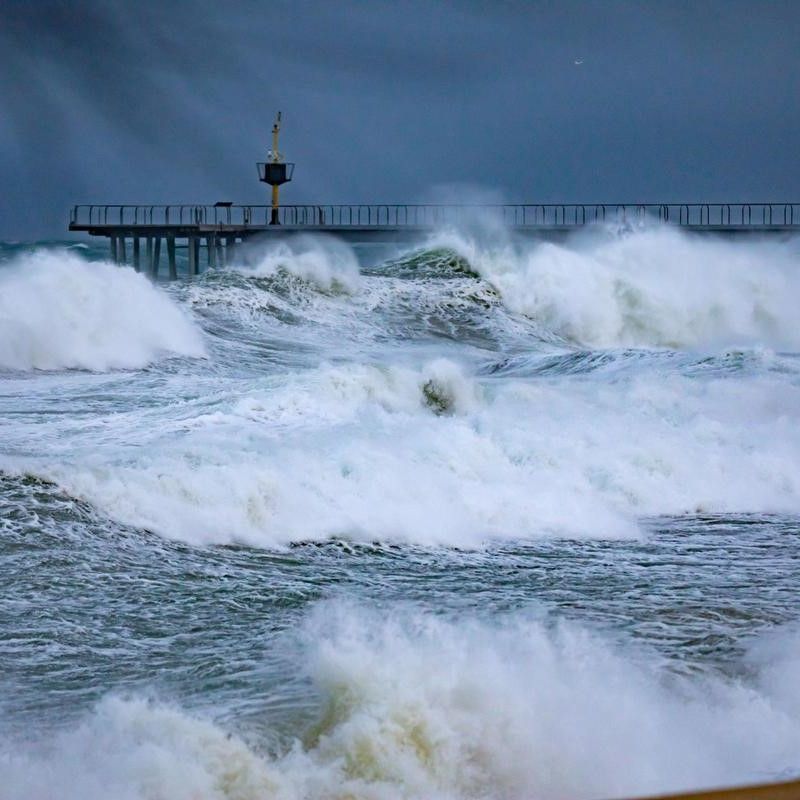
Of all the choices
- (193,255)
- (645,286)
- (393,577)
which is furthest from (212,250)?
(393,577)

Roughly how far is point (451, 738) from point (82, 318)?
544 inches

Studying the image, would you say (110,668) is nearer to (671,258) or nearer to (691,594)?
(691,594)

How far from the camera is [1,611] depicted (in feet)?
18.8

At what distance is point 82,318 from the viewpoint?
17.2 m

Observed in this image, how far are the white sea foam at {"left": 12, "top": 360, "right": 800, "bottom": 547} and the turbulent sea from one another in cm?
3

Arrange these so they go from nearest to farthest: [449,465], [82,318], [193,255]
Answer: [449,465], [82,318], [193,255]

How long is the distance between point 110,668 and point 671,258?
2306 centimetres

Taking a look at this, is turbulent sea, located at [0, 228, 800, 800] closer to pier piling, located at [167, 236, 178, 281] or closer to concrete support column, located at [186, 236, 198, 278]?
concrete support column, located at [186, 236, 198, 278]

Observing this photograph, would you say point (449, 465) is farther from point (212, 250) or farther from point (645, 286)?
point (212, 250)

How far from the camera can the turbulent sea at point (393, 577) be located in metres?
4.14

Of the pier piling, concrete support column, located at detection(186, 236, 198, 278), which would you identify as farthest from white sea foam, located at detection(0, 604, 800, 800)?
the pier piling

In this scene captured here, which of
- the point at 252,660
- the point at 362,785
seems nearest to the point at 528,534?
the point at 252,660

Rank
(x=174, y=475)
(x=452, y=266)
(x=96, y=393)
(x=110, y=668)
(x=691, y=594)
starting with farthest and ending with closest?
(x=452, y=266) → (x=96, y=393) → (x=174, y=475) → (x=691, y=594) → (x=110, y=668)

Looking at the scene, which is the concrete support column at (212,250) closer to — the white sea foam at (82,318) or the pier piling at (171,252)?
the pier piling at (171,252)
